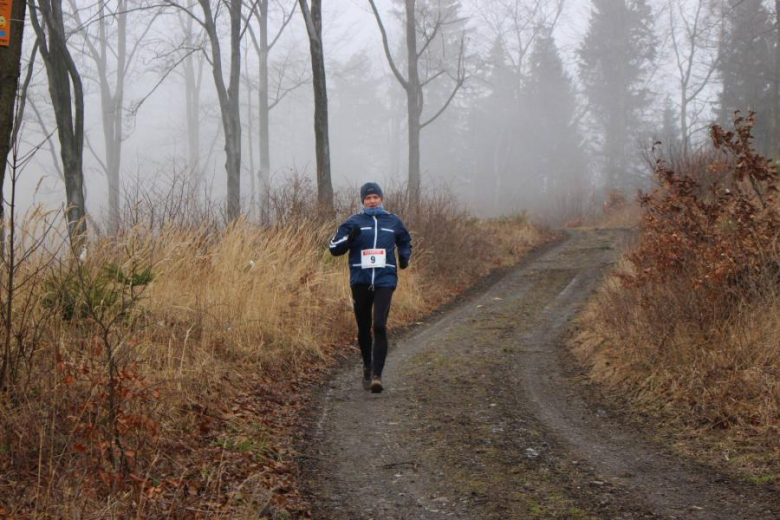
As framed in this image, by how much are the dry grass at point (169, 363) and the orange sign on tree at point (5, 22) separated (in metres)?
1.45

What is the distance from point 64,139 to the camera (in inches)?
462

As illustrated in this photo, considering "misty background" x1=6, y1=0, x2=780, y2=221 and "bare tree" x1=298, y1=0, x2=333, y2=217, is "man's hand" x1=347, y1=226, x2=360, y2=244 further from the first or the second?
"misty background" x1=6, y1=0, x2=780, y2=221

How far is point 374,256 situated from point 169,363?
2.18m

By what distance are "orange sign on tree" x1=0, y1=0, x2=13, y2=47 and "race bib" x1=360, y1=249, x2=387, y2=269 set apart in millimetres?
3600

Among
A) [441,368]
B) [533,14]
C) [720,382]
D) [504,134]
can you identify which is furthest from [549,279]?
[504,134]

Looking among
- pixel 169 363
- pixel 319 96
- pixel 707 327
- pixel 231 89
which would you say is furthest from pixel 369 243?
pixel 231 89

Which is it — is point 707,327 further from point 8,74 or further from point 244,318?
point 8,74

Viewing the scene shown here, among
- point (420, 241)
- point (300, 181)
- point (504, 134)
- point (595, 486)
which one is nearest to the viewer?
point (595, 486)

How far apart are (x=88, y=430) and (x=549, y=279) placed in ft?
39.5

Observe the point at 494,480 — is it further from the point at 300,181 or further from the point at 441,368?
the point at 300,181

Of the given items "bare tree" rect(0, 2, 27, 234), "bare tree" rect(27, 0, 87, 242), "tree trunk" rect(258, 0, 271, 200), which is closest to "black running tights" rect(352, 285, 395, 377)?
"bare tree" rect(0, 2, 27, 234)

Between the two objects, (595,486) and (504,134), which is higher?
(504,134)

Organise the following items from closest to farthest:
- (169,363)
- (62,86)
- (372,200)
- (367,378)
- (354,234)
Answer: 1. (169,363)
2. (354,234)
3. (372,200)
4. (367,378)
5. (62,86)

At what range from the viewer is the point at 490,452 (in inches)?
211
